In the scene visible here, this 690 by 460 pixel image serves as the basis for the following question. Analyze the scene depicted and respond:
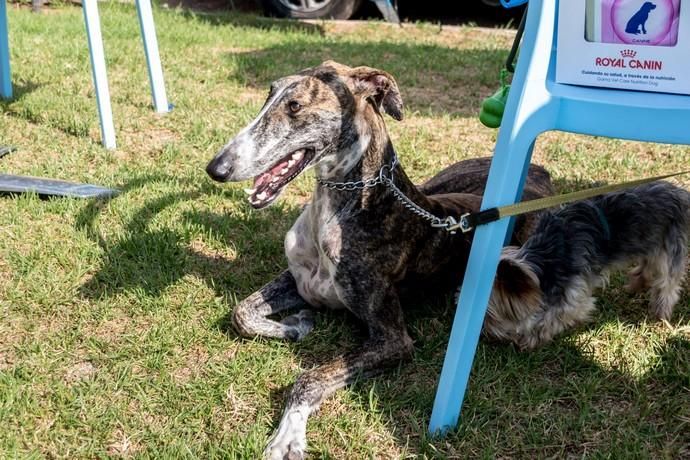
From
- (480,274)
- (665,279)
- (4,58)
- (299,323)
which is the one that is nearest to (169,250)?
(299,323)

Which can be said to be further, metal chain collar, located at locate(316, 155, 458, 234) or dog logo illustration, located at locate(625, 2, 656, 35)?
metal chain collar, located at locate(316, 155, 458, 234)

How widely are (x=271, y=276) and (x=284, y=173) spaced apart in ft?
3.13

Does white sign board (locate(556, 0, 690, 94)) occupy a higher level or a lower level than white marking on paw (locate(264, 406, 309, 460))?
higher

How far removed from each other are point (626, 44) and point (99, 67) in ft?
13.0

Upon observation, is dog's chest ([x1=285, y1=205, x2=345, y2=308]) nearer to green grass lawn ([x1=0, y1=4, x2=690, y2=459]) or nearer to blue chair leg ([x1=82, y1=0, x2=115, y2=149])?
green grass lawn ([x1=0, y1=4, x2=690, y2=459])

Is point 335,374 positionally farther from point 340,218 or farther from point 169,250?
point 169,250

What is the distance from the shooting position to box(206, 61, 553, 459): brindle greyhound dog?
297 cm

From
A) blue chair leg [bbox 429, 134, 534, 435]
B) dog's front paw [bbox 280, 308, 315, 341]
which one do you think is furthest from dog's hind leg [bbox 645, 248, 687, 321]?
dog's front paw [bbox 280, 308, 315, 341]

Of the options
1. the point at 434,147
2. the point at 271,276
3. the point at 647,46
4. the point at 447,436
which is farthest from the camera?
the point at 434,147

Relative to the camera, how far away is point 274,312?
11.2ft

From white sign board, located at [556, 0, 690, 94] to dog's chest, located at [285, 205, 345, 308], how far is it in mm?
1237

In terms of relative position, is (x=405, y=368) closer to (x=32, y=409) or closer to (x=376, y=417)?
(x=376, y=417)

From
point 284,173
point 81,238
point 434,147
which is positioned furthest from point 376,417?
point 434,147

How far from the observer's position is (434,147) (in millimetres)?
5398
